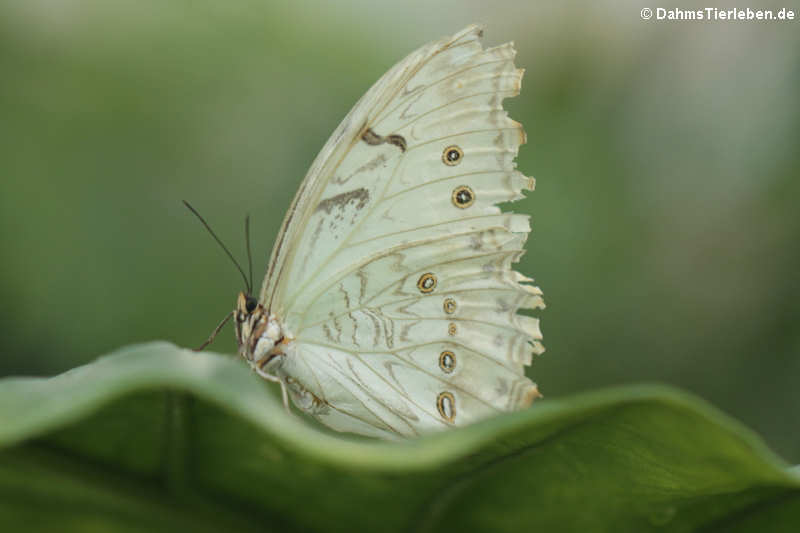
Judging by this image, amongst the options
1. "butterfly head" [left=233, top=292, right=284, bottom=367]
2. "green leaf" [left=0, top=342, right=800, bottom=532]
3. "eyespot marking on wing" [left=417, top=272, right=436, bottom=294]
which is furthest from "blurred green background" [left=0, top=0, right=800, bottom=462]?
"green leaf" [left=0, top=342, right=800, bottom=532]

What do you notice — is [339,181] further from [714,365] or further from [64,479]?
[714,365]

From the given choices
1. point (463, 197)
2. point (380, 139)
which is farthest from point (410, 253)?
point (380, 139)

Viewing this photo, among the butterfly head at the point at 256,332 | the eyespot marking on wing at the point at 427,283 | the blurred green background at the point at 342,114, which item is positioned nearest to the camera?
the butterfly head at the point at 256,332

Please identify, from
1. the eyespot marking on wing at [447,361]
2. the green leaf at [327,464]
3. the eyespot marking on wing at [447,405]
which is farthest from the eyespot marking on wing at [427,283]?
the green leaf at [327,464]

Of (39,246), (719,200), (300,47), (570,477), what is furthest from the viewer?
(300,47)

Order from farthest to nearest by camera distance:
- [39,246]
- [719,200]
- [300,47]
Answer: [300,47], [719,200], [39,246]

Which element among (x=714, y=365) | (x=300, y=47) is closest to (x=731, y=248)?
(x=714, y=365)

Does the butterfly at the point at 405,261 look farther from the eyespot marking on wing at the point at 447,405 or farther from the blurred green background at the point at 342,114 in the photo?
the blurred green background at the point at 342,114
